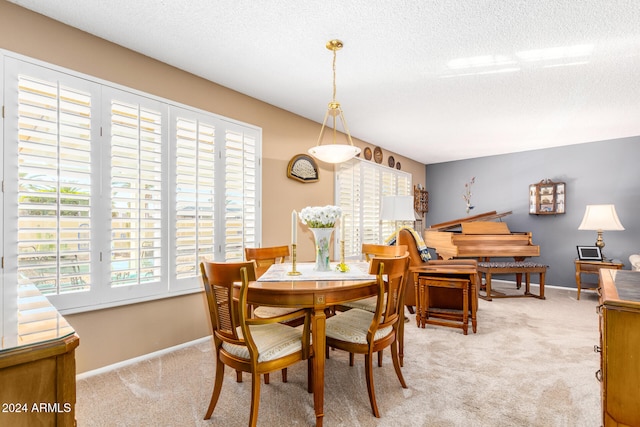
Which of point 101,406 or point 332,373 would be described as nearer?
point 101,406

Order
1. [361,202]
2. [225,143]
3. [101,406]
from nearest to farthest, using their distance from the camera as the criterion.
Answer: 1. [101,406]
2. [225,143]
3. [361,202]

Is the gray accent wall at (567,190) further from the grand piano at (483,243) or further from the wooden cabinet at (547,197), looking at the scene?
the grand piano at (483,243)

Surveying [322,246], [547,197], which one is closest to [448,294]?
[322,246]

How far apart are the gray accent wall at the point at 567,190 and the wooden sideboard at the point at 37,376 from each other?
7.03 meters

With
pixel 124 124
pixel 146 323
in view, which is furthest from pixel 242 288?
pixel 124 124

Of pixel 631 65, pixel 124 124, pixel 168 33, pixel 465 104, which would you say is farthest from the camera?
pixel 465 104

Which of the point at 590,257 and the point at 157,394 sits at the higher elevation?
the point at 590,257

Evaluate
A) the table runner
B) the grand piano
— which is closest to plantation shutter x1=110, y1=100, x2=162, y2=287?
the table runner

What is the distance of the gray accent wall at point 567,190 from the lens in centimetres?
524

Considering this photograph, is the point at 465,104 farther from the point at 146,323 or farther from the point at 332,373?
the point at 146,323

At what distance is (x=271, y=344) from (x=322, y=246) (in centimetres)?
84

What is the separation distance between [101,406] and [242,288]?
138cm

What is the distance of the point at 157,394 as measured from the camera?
2191mm

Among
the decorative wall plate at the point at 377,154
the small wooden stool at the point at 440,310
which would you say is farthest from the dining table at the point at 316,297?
the decorative wall plate at the point at 377,154
